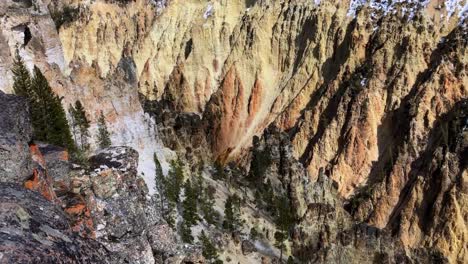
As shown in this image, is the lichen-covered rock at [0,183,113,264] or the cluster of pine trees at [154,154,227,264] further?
the cluster of pine trees at [154,154,227,264]

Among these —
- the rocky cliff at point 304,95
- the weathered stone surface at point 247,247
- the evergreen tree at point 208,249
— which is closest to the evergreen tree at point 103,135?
the rocky cliff at point 304,95

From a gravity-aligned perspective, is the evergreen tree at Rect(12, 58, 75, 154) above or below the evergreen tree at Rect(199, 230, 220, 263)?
above

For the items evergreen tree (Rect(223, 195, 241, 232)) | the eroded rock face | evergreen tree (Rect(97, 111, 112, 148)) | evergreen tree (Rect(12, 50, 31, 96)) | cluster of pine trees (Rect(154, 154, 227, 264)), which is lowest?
the eroded rock face

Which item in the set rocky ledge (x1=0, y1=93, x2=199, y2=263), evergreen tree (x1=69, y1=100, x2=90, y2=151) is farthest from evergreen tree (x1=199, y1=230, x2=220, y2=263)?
rocky ledge (x1=0, y1=93, x2=199, y2=263)

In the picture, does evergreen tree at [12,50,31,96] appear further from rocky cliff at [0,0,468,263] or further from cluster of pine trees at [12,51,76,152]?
rocky cliff at [0,0,468,263]

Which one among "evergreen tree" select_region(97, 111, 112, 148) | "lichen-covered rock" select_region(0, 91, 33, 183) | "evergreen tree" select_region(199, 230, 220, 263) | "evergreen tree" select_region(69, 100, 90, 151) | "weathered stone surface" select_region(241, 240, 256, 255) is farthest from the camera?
"weathered stone surface" select_region(241, 240, 256, 255)

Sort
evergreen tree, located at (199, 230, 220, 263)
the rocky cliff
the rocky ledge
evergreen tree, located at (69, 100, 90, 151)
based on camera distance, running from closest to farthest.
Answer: the rocky ledge, evergreen tree, located at (199, 230, 220, 263), evergreen tree, located at (69, 100, 90, 151), the rocky cliff

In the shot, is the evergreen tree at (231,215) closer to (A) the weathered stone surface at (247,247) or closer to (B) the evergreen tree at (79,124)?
(A) the weathered stone surface at (247,247)

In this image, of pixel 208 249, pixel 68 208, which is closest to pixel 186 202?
pixel 208 249
